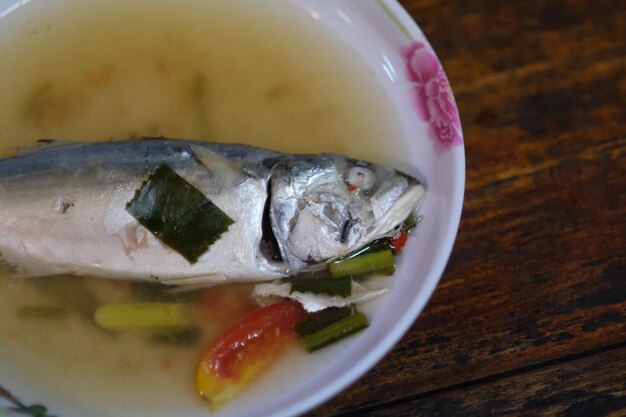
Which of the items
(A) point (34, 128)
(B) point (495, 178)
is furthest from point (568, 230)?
(A) point (34, 128)

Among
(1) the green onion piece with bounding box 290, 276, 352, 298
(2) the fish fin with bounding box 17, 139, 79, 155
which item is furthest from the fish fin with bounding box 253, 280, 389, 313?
(2) the fish fin with bounding box 17, 139, 79, 155

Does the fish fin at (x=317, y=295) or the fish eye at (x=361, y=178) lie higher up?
the fish eye at (x=361, y=178)

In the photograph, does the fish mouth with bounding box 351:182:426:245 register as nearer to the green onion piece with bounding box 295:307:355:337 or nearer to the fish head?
the fish head

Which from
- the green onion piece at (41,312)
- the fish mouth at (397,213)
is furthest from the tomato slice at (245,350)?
the green onion piece at (41,312)

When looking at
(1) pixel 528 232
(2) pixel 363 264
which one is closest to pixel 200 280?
(2) pixel 363 264

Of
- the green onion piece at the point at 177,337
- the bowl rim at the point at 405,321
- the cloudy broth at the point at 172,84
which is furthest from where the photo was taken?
the cloudy broth at the point at 172,84

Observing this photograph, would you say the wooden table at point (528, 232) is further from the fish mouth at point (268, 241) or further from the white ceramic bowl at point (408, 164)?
the fish mouth at point (268, 241)
